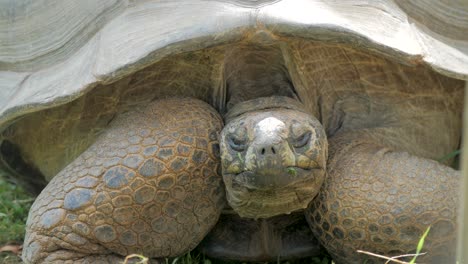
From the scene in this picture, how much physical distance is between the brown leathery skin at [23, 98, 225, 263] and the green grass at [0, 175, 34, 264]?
651 mm

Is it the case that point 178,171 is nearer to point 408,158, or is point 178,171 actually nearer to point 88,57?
point 88,57

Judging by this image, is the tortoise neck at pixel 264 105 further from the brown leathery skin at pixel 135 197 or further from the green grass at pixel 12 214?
the green grass at pixel 12 214

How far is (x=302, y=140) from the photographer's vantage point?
325 cm

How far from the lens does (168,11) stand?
3.45 metres

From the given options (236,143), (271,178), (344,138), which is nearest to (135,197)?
(236,143)

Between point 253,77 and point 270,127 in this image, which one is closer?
point 270,127

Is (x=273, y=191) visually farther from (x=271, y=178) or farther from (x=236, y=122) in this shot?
(x=236, y=122)

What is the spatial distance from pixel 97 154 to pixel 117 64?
16.2 inches

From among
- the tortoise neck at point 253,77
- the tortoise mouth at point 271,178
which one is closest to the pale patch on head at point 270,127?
the tortoise mouth at point 271,178

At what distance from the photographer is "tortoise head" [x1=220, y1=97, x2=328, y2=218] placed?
10.2 ft

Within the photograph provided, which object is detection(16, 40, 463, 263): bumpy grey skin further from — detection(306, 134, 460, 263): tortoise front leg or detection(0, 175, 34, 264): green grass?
detection(0, 175, 34, 264): green grass

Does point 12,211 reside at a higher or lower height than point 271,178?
lower

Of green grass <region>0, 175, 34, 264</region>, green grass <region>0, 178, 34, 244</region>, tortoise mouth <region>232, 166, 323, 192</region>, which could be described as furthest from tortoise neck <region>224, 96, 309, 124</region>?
green grass <region>0, 178, 34, 244</region>

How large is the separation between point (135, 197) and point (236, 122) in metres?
0.49
